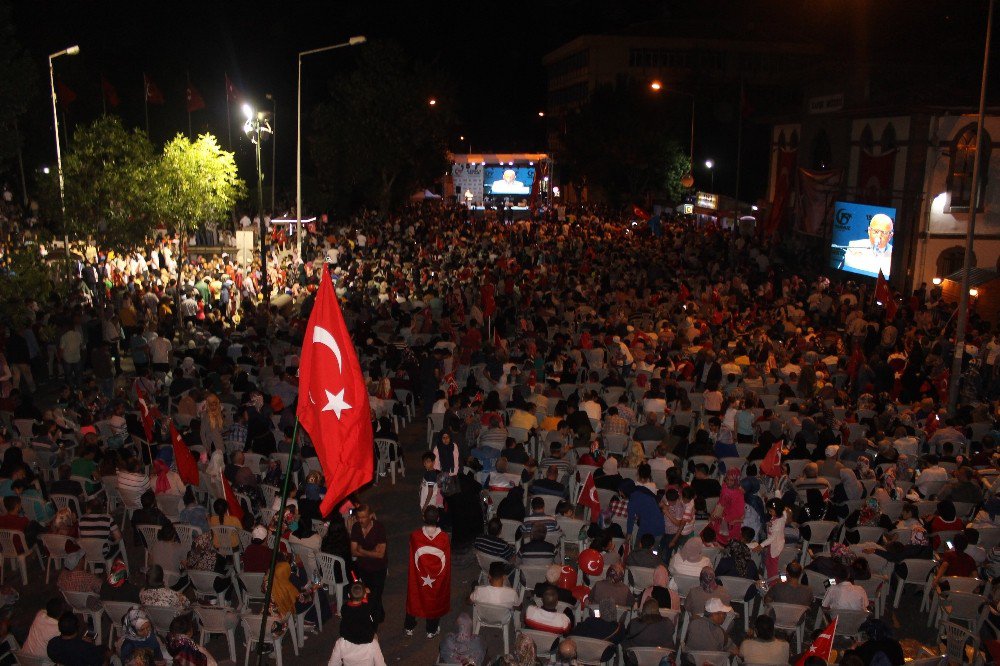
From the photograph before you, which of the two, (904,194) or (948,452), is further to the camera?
(904,194)

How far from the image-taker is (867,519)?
32.5ft

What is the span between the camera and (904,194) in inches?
1035

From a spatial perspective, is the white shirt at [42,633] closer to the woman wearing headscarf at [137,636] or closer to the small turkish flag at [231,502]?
the woman wearing headscarf at [137,636]

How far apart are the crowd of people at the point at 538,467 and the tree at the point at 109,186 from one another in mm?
897

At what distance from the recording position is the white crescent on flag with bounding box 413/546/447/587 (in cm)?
822

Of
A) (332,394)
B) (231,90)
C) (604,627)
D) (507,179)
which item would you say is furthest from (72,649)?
(507,179)

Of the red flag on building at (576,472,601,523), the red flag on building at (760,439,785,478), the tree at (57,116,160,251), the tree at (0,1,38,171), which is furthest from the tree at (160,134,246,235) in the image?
the red flag on building at (760,439,785,478)

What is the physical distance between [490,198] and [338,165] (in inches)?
727

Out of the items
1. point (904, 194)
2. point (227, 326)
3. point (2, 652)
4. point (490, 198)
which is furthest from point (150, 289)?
point (490, 198)

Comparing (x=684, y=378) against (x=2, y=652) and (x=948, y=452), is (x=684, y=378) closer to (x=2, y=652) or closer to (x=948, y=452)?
(x=948, y=452)

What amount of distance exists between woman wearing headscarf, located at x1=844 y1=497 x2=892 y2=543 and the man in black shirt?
7325 mm

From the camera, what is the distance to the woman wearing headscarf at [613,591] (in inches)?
313

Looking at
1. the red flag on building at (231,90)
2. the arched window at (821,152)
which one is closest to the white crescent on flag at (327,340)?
the red flag on building at (231,90)

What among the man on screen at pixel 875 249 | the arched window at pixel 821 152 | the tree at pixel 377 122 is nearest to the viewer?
the man on screen at pixel 875 249
